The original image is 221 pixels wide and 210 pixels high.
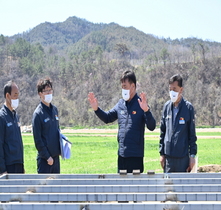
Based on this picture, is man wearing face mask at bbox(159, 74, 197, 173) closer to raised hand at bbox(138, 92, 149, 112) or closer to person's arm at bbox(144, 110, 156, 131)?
person's arm at bbox(144, 110, 156, 131)

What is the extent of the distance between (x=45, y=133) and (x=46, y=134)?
0.02 meters

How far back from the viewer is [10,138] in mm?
6188

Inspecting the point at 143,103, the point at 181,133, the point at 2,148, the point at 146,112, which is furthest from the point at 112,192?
the point at 2,148

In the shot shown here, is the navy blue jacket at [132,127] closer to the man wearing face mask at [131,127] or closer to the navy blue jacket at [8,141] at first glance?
the man wearing face mask at [131,127]

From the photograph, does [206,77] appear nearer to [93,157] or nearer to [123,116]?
[93,157]

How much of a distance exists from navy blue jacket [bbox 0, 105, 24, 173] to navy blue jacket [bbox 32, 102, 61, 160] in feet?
0.99

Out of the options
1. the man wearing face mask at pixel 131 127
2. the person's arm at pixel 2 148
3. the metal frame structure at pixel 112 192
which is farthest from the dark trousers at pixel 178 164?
the person's arm at pixel 2 148

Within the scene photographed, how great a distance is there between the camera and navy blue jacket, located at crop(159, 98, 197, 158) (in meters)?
6.12

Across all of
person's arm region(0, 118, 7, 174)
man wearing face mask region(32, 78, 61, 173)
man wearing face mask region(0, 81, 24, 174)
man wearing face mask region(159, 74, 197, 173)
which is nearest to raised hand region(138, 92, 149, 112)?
man wearing face mask region(159, 74, 197, 173)

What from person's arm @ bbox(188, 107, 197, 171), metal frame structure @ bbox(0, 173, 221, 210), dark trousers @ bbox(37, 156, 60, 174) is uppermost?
person's arm @ bbox(188, 107, 197, 171)

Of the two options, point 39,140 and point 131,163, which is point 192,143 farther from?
point 39,140

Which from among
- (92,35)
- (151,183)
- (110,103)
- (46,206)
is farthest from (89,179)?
(92,35)

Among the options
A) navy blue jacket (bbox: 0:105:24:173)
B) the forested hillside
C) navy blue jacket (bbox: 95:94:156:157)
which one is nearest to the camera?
navy blue jacket (bbox: 0:105:24:173)

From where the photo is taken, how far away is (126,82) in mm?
6367
